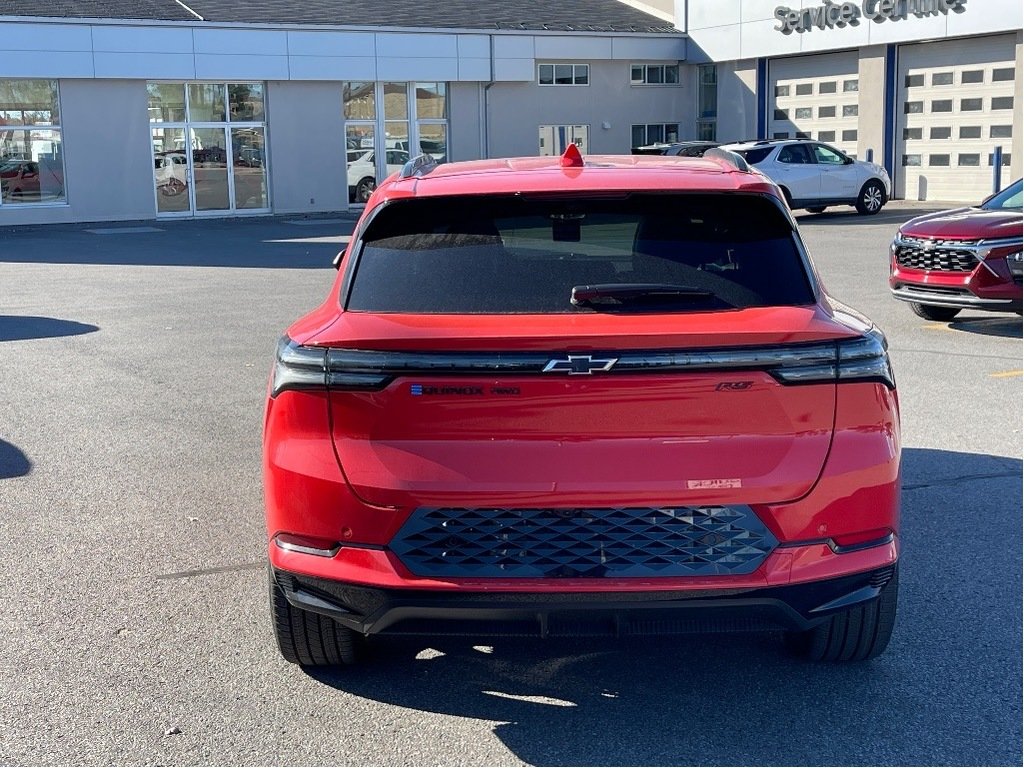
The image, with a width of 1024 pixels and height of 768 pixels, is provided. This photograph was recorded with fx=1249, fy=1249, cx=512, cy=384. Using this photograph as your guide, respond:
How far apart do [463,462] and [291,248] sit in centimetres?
1999

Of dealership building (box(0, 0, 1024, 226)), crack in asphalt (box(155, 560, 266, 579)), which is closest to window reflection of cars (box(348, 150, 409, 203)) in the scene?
dealership building (box(0, 0, 1024, 226))

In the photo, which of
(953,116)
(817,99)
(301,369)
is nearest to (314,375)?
(301,369)

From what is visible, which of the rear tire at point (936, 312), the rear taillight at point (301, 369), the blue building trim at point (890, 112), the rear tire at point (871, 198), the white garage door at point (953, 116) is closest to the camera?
the rear taillight at point (301, 369)

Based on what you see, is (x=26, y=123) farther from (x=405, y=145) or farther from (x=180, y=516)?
(x=180, y=516)

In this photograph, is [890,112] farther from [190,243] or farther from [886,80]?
[190,243]

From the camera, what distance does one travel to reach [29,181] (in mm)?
30469

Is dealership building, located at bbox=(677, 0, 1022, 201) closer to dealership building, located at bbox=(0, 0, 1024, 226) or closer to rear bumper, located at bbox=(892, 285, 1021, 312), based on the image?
dealership building, located at bbox=(0, 0, 1024, 226)

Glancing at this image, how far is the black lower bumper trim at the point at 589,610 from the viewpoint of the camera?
354 centimetres

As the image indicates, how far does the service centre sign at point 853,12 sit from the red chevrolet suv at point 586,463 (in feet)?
95.7

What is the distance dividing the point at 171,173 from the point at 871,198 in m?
17.4

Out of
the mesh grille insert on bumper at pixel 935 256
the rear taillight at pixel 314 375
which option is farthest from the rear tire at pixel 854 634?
the mesh grille insert on bumper at pixel 935 256

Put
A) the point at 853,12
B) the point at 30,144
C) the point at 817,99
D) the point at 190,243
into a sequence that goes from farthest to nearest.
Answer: the point at 817,99 → the point at 853,12 → the point at 30,144 → the point at 190,243

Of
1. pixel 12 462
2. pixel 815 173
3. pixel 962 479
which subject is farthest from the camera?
pixel 815 173

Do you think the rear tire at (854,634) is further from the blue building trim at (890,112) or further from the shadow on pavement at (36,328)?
the blue building trim at (890,112)
